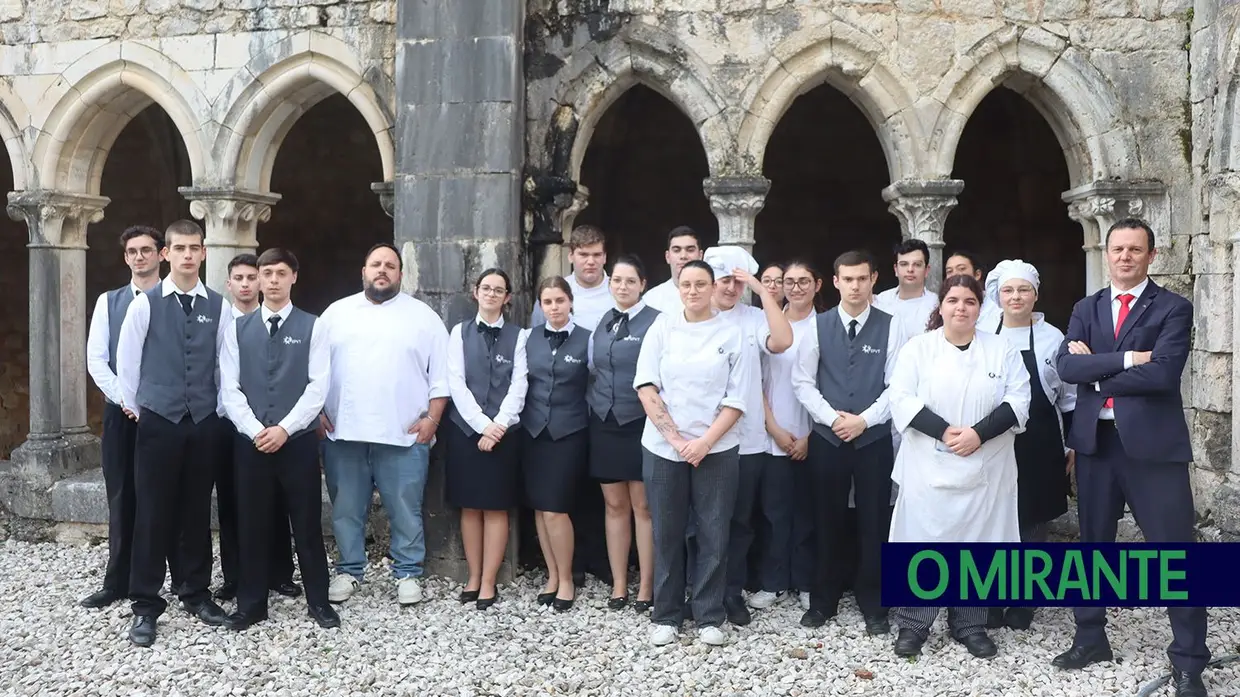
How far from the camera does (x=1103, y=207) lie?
5.18 metres

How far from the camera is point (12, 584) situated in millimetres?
5242

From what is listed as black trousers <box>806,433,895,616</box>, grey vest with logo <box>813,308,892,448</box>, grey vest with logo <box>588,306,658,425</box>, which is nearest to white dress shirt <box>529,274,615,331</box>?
grey vest with logo <box>588,306,658,425</box>

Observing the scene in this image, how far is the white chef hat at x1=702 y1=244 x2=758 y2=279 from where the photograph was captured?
173 inches

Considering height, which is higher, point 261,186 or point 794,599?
point 261,186

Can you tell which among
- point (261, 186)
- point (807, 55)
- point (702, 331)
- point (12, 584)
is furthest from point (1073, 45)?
point (12, 584)

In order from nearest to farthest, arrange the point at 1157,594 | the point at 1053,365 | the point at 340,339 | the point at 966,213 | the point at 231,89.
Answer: the point at 1157,594, the point at 1053,365, the point at 340,339, the point at 231,89, the point at 966,213

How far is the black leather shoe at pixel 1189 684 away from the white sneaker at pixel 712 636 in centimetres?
165

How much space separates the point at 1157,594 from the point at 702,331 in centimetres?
196

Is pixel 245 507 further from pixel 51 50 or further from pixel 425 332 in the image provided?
pixel 51 50

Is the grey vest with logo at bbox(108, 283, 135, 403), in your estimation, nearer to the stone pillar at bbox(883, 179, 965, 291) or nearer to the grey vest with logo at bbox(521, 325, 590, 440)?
the grey vest with logo at bbox(521, 325, 590, 440)

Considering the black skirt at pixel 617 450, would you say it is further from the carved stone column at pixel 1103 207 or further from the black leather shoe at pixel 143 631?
the carved stone column at pixel 1103 207

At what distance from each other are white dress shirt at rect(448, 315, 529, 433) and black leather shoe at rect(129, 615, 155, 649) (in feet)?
5.03

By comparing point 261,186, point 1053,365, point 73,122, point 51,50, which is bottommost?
point 1053,365

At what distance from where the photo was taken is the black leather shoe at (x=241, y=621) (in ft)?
14.4
